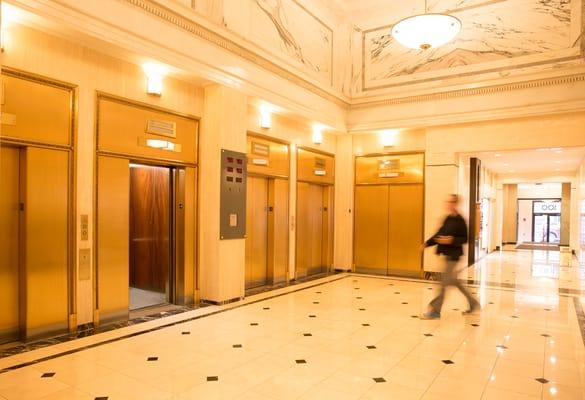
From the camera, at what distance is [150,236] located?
6859 mm

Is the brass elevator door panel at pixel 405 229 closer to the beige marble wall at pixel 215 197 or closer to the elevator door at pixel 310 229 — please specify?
the elevator door at pixel 310 229

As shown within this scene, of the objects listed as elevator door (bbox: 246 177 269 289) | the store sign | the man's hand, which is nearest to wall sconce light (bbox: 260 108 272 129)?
elevator door (bbox: 246 177 269 289)

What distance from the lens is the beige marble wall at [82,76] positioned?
450 centimetres

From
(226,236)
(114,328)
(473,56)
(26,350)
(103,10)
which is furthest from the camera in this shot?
(473,56)

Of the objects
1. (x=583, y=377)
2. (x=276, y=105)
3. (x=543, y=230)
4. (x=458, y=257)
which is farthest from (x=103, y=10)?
(x=543, y=230)

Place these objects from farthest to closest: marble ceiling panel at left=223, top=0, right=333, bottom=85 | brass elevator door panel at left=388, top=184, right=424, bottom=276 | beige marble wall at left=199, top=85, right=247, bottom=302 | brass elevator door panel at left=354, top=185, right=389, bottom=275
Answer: brass elevator door panel at left=354, top=185, right=389, bottom=275 < brass elevator door panel at left=388, top=184, right=424, bottom=276 < marble ceiling panel at left=223, top=0, right=333, bottom=85 < beige marble wall at left=199, top=85, right=247, bottom=302

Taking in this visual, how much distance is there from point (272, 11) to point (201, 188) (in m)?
3.48

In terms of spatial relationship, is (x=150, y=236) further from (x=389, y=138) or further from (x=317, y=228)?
(x=389, y=138)

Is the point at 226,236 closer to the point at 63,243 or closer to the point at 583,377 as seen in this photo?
the point at 63,243

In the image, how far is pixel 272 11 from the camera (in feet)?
24.5

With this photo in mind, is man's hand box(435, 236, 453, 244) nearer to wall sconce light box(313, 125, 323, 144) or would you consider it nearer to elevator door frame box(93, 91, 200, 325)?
elevator door frame box(93, 91, 200, 325)

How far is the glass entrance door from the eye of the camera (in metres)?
24.0

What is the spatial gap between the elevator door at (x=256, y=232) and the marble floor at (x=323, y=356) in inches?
39.9

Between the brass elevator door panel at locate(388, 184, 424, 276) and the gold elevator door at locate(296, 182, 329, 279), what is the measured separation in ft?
5.12
